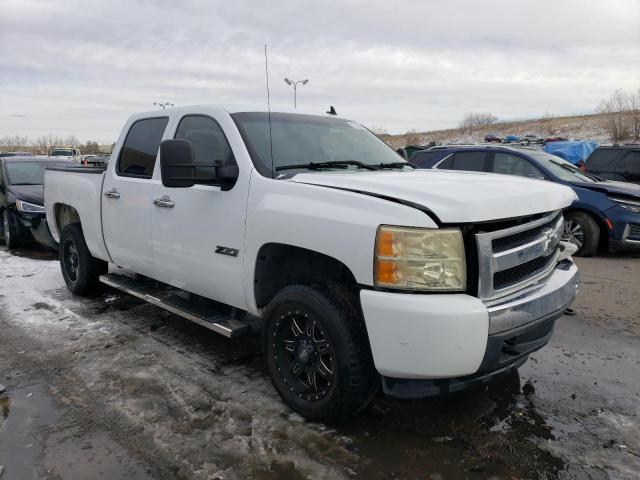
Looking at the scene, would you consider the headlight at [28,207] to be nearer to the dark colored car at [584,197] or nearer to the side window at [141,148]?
the side window at [141,148]

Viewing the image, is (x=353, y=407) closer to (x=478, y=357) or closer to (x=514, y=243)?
(x=478, y=357)

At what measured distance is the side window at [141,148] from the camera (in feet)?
14.5

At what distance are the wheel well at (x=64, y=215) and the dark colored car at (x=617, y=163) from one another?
34.1 feet

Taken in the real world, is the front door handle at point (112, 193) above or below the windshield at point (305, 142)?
below

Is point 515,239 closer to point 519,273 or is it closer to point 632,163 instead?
point 519,273

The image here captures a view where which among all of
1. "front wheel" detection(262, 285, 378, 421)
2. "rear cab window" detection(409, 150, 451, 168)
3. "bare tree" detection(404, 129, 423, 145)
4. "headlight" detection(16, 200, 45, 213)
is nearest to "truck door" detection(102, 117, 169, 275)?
"front wheel" detection(262, 285, 378, 421)

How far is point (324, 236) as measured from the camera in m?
2.80

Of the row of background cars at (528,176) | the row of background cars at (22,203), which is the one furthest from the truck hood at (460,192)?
the row of background cars at (22,203)

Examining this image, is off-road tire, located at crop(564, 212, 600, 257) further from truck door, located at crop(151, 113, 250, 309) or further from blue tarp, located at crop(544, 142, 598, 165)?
blue tarp, located at crop(544, 142, 598, 165)

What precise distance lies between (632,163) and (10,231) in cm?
1218

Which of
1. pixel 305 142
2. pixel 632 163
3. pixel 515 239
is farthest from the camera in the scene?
pixel 632 163

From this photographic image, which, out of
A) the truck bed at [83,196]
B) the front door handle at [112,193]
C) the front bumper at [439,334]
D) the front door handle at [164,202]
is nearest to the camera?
the front bumper at [439,334]

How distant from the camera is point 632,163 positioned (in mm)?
10906

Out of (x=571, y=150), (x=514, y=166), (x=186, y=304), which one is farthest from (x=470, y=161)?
(x=571, y=150)
